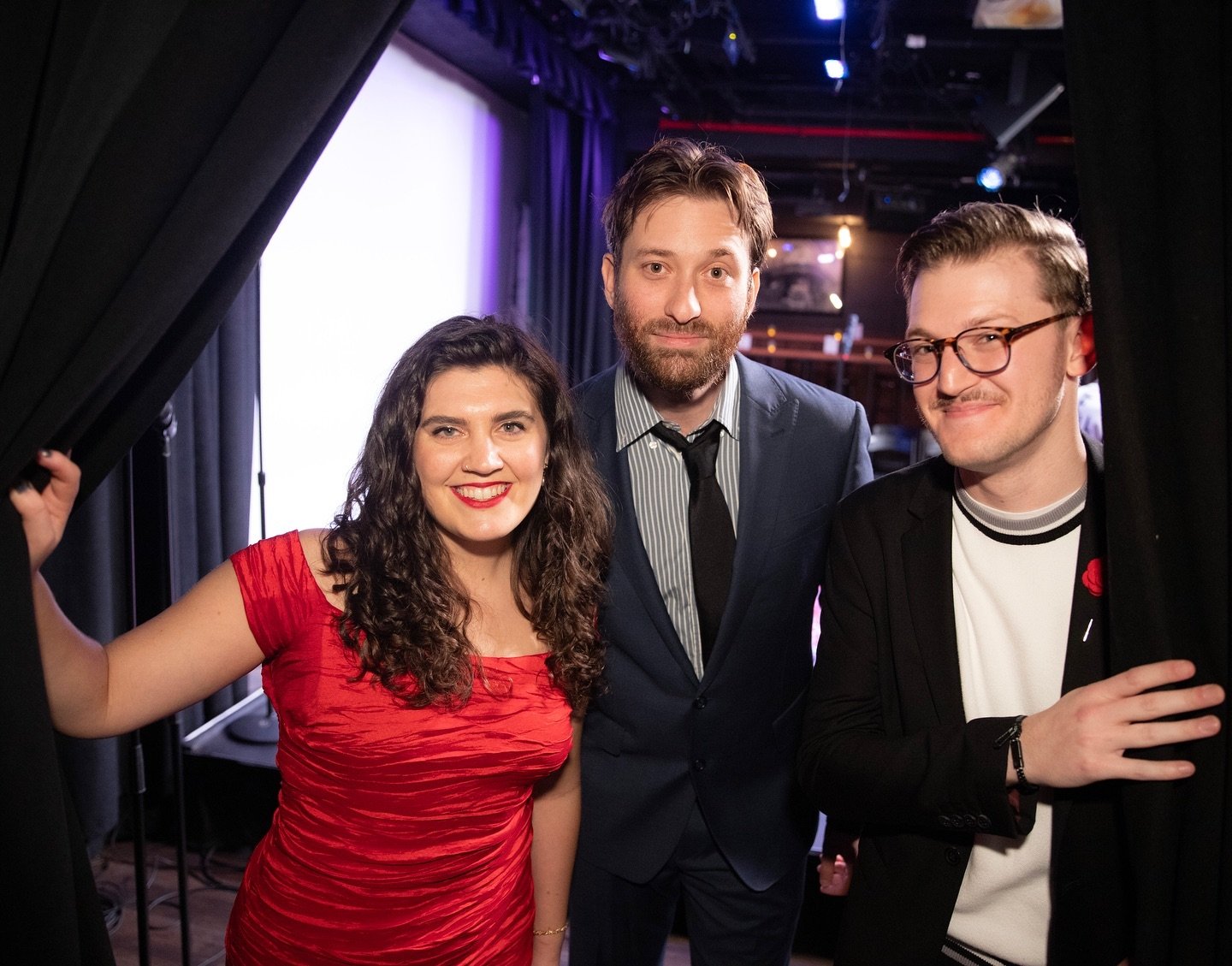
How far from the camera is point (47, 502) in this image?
113 centimetres

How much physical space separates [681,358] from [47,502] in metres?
1.14

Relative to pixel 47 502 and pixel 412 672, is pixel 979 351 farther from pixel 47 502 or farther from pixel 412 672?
pixel 47 502

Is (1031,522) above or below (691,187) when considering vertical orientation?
below

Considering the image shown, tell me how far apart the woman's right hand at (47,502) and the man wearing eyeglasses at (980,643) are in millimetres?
1073

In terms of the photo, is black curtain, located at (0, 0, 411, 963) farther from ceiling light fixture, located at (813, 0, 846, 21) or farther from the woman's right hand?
ceiling light fixture, located at (813, 0, 846, 21)

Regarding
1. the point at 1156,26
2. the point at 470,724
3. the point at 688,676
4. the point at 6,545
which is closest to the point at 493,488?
the point at 470,724

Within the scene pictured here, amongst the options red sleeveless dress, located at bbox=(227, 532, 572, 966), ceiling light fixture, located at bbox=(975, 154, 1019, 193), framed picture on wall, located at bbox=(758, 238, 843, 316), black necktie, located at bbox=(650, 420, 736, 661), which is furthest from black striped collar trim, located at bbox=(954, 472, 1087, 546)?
framed picture on wall, located at bbox=(758, 238, 843, 316)

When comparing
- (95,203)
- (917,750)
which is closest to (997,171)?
(917,750)

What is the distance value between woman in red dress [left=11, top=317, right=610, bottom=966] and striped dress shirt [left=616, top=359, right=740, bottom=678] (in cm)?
28

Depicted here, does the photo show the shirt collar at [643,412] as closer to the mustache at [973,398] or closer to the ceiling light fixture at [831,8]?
the mustache at [973,398]

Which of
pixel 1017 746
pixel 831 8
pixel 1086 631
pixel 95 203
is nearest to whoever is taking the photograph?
pixel 95 203

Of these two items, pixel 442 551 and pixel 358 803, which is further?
pixel 442 551


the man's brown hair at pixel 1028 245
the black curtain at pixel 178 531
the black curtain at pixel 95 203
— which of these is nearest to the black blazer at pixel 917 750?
the man's brown hair at pixel 1028 245

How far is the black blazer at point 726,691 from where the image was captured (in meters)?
1.91
